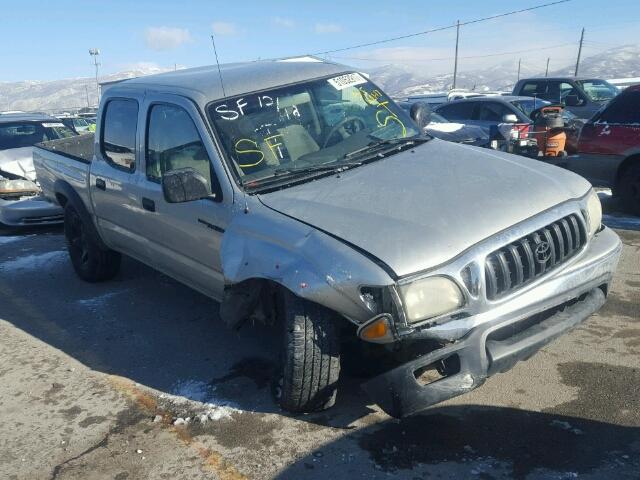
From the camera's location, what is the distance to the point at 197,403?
3566mm

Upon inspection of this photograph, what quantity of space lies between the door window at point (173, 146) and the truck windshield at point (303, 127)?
181mm

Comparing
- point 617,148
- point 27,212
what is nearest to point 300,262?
point 617,148

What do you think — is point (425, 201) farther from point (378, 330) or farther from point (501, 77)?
point (501, 77)

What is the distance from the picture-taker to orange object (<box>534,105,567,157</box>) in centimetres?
983

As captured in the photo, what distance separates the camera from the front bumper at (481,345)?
267 centimetres

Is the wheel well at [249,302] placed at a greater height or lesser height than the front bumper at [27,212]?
greater

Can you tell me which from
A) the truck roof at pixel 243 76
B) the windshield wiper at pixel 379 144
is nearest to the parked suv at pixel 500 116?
the truck roof at pixel 243 76

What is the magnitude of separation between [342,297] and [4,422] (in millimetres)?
2299

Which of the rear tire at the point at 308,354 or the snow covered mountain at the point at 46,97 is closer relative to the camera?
the rear tire at the point at 308,354

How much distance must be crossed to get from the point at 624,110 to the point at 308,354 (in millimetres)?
5869

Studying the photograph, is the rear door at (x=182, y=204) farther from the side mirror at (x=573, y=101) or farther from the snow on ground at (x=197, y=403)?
the side mirror at (x=573, y=101)

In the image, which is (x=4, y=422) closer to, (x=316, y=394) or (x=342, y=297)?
(x=316, y=394)

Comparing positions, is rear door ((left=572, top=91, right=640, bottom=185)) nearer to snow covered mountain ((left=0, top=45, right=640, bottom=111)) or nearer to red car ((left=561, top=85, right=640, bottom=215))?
red car ((left=561, top=85, right=640, bottom=215))

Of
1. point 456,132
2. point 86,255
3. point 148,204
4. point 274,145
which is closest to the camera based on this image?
point 274,145
